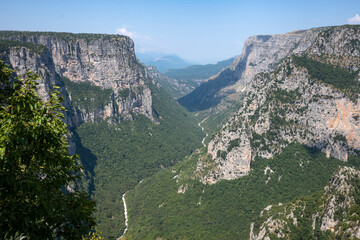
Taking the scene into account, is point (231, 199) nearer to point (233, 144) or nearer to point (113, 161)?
point (233, 144)

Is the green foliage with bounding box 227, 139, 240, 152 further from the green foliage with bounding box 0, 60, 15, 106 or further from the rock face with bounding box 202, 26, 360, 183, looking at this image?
the green foliage with bounding box 0, 60, 15, 106

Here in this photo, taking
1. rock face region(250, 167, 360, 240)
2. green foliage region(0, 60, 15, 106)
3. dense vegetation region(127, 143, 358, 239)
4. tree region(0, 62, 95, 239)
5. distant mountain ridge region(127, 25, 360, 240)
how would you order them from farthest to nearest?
distant mountain ridge region(127, 25, 360, 240), dense vegetation region(127, 143, 358, 239), rock face region(250, 167, 360, 240), green foliage region(0, 60, 15, 106), tree region(0, 62, 95, 239)

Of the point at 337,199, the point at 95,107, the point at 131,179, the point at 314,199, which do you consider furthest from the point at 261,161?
the point at 95,107

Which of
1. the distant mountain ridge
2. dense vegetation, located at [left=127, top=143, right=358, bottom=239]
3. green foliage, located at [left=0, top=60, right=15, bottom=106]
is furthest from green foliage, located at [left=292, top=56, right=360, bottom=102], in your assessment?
green foliage, located at [left=0, top=60, right=15, bottom=106]

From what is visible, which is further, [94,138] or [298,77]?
[94,138]

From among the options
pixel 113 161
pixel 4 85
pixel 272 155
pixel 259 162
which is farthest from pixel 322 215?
pixel 113 161

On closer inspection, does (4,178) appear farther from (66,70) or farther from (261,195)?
(66,70)
